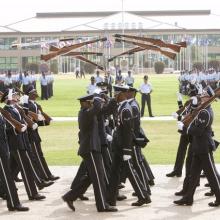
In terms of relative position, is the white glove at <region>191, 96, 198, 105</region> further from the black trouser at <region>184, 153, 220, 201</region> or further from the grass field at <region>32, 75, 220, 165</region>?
the grass field at <region>32, 75, 220, 165</region>

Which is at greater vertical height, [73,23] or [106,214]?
[73,23]

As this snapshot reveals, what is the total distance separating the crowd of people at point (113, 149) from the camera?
33.2 ft

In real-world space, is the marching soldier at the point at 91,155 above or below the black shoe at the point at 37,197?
above

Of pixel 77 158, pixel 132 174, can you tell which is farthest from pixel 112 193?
pixel 77 158

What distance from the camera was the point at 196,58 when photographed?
102 metres

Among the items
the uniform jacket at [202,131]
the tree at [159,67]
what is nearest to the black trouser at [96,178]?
the uniform jacket at [202,131]

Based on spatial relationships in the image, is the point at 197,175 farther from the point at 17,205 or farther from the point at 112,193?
the point at 17,205

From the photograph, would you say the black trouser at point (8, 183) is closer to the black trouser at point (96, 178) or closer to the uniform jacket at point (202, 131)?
the black trouser at point (96, 178)

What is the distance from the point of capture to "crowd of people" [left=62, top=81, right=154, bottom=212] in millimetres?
10125

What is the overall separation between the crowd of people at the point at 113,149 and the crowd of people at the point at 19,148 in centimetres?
78

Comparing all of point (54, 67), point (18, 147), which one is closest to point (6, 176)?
point (18, 147)

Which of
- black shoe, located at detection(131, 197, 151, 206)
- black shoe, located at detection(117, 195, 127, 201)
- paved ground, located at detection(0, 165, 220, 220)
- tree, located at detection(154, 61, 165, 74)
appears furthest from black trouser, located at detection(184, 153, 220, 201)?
tree, located at detection(154, 61, 165, 74)

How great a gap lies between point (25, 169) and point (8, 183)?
2.41 feet

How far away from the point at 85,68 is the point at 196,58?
1631 centimetres
